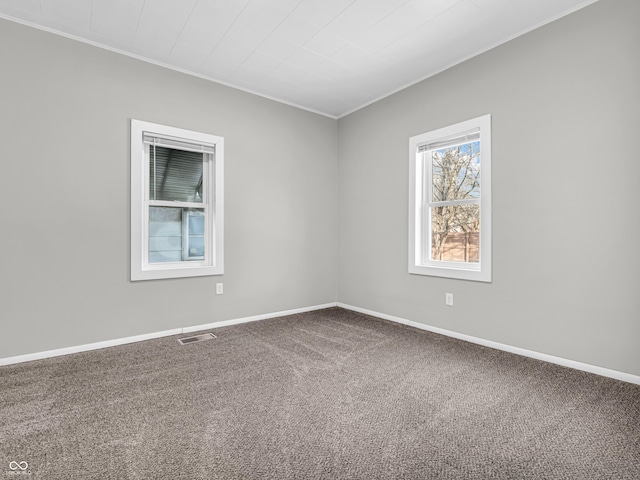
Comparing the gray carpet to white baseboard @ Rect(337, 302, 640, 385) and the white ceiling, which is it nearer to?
white baseboard @ Rect(337, 302, 640, 385)

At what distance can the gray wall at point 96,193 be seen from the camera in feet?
8.46

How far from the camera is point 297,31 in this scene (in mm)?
2723

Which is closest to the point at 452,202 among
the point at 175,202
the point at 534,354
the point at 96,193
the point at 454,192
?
the point at 454,192

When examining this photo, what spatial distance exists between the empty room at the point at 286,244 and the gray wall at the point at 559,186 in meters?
0.02

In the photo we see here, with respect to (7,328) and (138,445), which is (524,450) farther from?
(7,328)

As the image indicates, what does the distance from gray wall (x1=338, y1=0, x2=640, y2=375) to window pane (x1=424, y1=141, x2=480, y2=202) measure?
30 centimetres

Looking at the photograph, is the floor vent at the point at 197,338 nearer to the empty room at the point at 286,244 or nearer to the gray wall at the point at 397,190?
the empty room at the point at 286,244

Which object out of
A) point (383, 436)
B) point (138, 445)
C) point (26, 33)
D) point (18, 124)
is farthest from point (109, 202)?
point (383, 436)

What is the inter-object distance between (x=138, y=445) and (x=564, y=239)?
304 cm

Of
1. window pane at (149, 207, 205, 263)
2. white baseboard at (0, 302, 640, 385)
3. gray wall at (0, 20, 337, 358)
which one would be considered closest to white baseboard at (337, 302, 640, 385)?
white baseboard at (0, 302, 640, 385)

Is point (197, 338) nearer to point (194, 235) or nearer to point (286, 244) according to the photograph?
point (194, 235)

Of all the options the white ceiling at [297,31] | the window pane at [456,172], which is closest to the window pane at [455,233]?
the window pane at [456,172]

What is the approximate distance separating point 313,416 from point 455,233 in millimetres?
2357

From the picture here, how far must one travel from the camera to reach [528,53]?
2.67m
